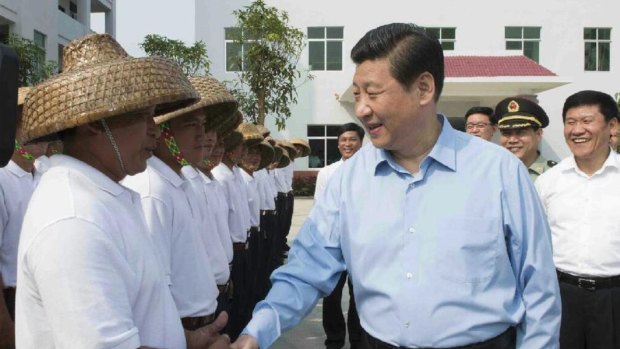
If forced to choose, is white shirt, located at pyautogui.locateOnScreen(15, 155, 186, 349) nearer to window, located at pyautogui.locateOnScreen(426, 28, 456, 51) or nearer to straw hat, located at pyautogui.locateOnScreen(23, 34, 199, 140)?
straw hat, located at pyautogui.locateOnScreen(23, 34, 199, 140)

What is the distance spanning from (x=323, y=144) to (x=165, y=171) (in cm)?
2232

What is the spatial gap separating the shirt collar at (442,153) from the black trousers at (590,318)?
5.74ft

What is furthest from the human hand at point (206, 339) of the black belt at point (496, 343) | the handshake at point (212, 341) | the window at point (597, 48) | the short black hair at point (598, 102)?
the window at point (597, 48)

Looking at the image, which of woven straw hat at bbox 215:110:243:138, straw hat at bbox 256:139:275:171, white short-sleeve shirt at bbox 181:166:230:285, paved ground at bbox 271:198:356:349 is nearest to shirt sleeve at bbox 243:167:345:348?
white short-sleeve shirt at bbox 181:166:230:285

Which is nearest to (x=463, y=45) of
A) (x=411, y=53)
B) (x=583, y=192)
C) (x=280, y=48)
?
(x=280, y=48)

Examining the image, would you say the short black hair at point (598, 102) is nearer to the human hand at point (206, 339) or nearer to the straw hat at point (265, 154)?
the human hand at point (206, 339)

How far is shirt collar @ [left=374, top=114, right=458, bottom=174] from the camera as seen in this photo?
2.31 m

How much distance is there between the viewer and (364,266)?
2.36 meters

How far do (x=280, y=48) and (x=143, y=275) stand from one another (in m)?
18.3

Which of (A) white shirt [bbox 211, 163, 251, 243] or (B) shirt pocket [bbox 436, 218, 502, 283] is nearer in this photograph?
(B) shirt pocket [bbox 436, 218, 502, 283]

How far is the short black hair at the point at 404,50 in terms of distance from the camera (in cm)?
227

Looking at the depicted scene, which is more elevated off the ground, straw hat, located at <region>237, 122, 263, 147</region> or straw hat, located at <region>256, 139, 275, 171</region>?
straw hat, located at <region>237, 122, 263, 147</region>

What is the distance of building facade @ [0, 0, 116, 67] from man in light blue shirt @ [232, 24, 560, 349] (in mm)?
17053

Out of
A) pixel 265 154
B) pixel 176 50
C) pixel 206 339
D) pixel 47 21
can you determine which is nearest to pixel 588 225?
pixel 206 339
